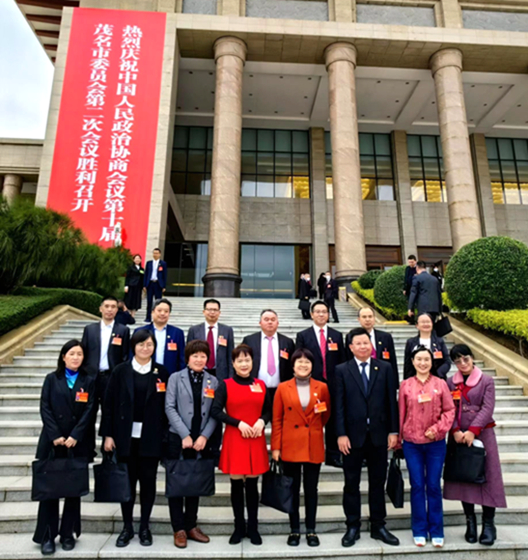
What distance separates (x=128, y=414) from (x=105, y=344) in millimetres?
1330

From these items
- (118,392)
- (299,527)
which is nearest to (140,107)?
(118,392)

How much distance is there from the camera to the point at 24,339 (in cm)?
710

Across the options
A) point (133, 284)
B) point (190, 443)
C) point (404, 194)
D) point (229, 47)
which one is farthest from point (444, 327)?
point (404, 194)

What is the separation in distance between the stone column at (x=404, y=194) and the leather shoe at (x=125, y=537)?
2121 cm

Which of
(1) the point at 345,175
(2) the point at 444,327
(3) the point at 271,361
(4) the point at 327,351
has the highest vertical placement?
(1) the point at 345,175

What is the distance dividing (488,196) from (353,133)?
478 inches

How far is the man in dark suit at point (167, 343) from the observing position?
400cm

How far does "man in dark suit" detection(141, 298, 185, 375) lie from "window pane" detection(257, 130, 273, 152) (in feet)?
69.6

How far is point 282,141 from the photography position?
23.8m

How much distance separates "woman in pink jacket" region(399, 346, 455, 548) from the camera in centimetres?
308

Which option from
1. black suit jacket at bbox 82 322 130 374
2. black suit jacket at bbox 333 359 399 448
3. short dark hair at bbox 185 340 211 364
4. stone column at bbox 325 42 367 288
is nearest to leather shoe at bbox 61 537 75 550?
black suit jacket at bbox 82 322 130 374

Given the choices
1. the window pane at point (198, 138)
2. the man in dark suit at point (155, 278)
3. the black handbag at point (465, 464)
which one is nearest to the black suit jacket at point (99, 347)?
the black handbag at point (465, 464)

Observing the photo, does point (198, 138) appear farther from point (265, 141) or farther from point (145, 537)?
point (145, 537)

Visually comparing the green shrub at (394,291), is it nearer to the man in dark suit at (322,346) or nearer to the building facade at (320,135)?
the building facade at (320,135)
